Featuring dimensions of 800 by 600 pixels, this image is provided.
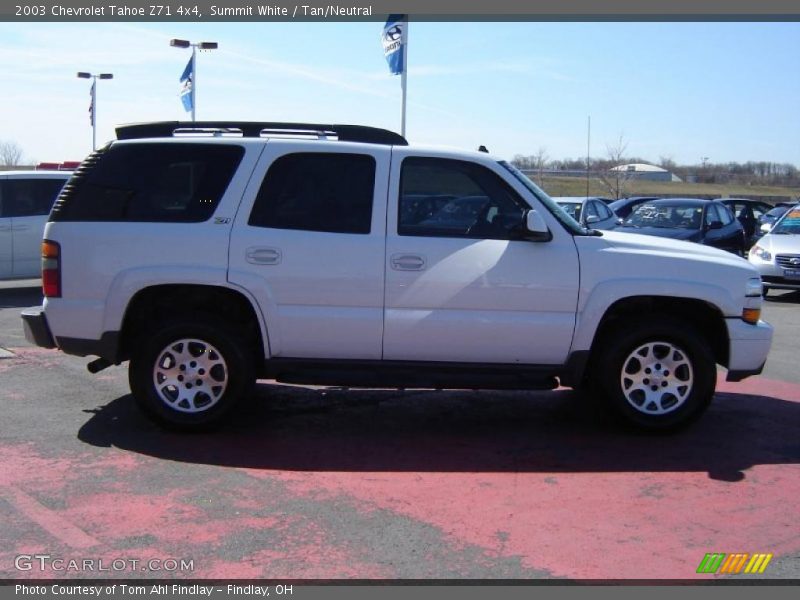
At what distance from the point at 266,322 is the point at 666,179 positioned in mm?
78323

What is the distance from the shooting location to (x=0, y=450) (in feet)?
19.6

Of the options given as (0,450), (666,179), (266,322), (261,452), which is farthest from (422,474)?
(666,179)

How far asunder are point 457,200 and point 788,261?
1041 cm

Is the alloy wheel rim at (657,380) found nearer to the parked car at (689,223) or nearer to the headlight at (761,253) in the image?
the headlight at (761,253)

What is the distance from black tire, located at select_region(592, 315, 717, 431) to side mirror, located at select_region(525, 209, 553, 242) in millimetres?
925

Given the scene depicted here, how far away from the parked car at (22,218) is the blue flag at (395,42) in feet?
28.3

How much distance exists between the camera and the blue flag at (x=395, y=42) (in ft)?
65.0

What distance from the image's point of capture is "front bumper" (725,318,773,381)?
21.4 feet

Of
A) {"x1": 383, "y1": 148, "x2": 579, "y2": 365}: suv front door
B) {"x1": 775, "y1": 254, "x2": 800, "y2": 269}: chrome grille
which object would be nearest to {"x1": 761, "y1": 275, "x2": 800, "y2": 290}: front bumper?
{"x1": 775, "y1": 254, "x2": 800, "y2": 269}: chrome grille

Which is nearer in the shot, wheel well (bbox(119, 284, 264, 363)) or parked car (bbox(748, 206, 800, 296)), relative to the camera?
wheel well (bbox(119, 284, 264, 363))

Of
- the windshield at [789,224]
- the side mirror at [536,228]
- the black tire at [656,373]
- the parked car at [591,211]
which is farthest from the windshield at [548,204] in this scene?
the parked car at [591,211]

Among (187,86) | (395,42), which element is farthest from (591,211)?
(187,86)

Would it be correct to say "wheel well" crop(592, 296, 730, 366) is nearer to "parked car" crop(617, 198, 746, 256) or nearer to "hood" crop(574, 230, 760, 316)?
"hood" crop(574, 230, 760, 316)

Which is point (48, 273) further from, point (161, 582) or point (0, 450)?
point (161, 582)
